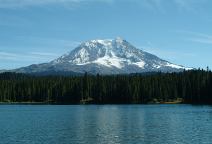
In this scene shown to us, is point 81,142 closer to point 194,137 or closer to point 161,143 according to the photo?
point 161,143

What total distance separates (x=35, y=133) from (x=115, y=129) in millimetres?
14640

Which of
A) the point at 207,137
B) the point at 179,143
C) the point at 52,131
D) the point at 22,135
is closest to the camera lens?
the point at 179,143

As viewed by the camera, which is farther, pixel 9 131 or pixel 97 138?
pixel 9 131

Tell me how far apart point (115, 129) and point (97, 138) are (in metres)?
13.1

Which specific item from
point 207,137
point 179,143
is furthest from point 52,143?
point 207,137

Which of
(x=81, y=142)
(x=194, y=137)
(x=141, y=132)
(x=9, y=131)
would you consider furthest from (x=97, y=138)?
(x=9, y=131)

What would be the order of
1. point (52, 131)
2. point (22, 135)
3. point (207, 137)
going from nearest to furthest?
point (207, 137), point (22, 135), point (52, 131)

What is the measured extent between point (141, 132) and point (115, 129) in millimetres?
7052

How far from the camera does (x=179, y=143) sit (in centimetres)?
6575

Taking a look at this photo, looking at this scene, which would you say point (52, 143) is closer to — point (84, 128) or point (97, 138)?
point (97, 138)

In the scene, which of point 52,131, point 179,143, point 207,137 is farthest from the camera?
point 52,131

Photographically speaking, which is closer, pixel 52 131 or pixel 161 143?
pixel 161 143

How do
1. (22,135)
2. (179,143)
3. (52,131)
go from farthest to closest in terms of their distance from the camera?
(52,131)
(22,135)
(179,143)

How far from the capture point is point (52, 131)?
272 feet
